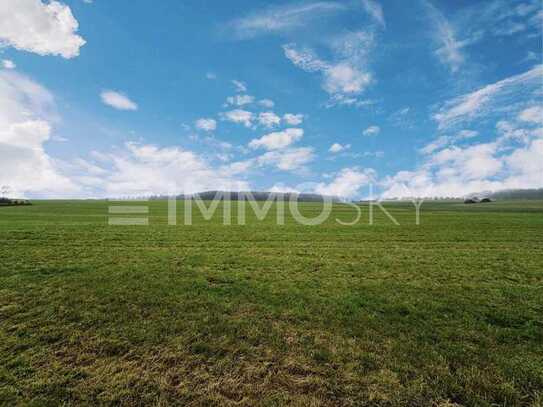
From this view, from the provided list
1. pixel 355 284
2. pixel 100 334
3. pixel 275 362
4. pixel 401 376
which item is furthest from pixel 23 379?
pixel 355 284

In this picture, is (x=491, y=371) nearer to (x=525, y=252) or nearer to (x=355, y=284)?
(x=355, y=284)

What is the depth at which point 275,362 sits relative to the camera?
16.9ft

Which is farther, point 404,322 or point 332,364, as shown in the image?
point 404,322

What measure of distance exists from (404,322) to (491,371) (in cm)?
207

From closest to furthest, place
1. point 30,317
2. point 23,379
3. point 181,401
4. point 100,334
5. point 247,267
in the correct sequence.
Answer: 1. point 181,401
2. point 23,379
3. point 100,334
4. point 30,317
5. point 247,267

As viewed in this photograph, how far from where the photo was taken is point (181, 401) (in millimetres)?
4141

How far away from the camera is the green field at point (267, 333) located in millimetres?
4402

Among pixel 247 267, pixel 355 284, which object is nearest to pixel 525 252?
pixel 355 284

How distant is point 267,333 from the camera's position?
20.4 feet

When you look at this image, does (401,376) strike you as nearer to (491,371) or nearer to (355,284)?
(491,371)

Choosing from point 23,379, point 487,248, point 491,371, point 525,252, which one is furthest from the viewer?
point 487,248

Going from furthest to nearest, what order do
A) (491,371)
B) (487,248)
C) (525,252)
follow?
(487,248)
(525,252)
(491,371)

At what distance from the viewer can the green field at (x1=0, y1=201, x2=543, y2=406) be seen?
4402 millimetres

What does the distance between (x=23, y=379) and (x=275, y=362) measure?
15.3 feet
